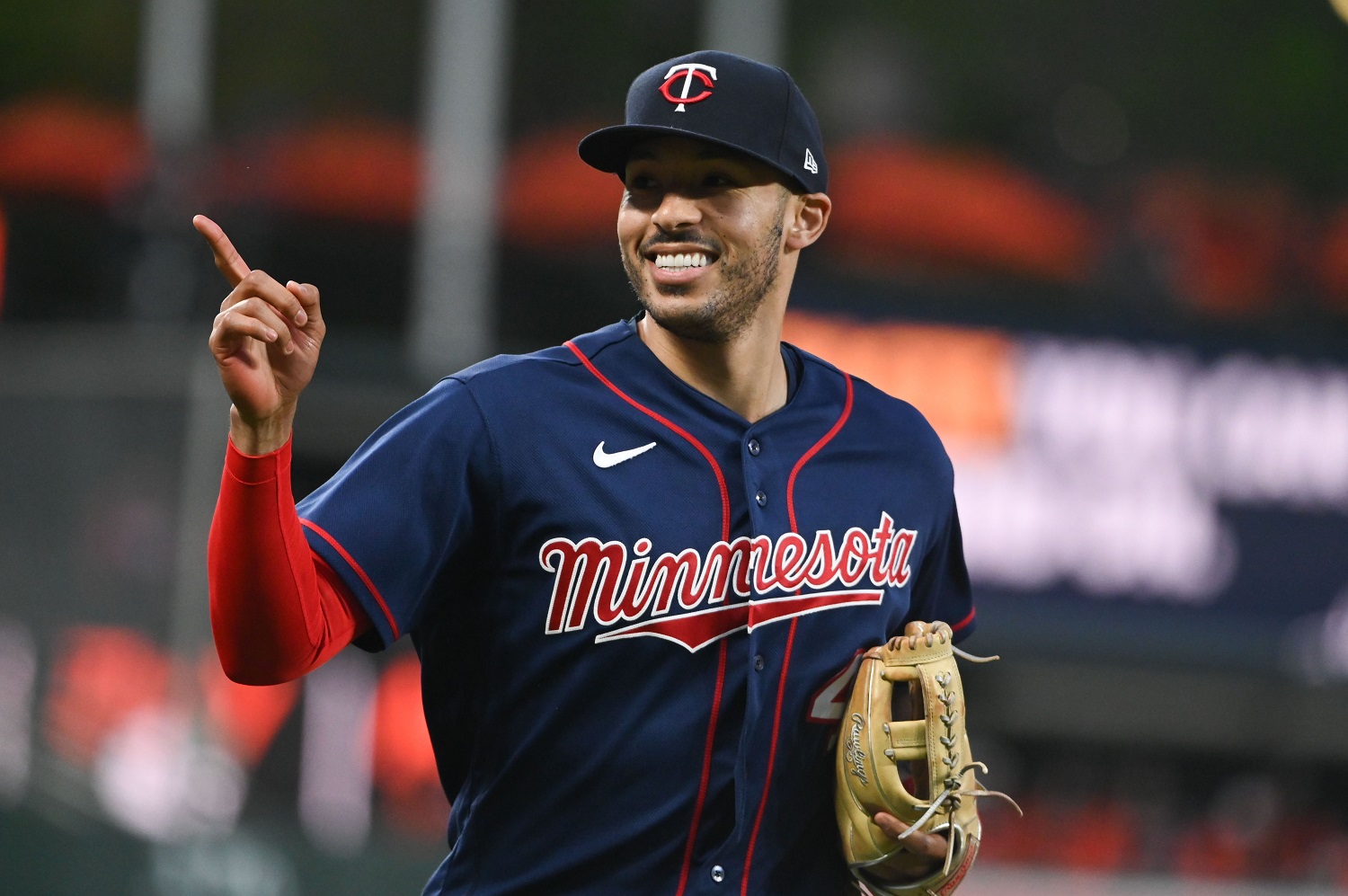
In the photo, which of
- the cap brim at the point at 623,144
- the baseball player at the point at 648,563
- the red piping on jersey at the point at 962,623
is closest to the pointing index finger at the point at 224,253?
the baseball player at the point at 648,563

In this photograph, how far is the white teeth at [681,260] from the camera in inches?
103

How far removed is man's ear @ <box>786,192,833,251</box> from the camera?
9.22 ft

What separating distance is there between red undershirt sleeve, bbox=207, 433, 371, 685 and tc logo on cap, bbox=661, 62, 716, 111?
2.52 ft

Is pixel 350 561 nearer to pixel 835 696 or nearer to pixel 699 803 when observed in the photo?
pixel 699 803

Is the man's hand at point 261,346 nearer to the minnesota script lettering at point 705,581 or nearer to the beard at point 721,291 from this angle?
the minnesota script lettering at point 705,581

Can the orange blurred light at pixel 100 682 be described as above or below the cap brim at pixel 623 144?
below

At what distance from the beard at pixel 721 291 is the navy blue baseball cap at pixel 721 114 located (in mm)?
98

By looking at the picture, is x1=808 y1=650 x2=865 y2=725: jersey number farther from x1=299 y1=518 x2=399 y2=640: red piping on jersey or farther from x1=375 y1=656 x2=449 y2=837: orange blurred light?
x1=375 y1=656 x2=449 y2=837: orange blurred light

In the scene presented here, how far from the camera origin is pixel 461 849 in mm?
2566

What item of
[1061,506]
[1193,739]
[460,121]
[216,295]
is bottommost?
[1193,739]

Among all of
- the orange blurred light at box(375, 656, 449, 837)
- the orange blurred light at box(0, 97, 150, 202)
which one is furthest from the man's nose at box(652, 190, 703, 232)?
the orange blurred light at box(0, 97, 150, 202)

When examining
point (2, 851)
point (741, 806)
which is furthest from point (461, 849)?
point (2, 851)

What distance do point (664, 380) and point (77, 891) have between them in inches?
141

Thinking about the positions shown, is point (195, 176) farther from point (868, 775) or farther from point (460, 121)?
point (868, 775)
